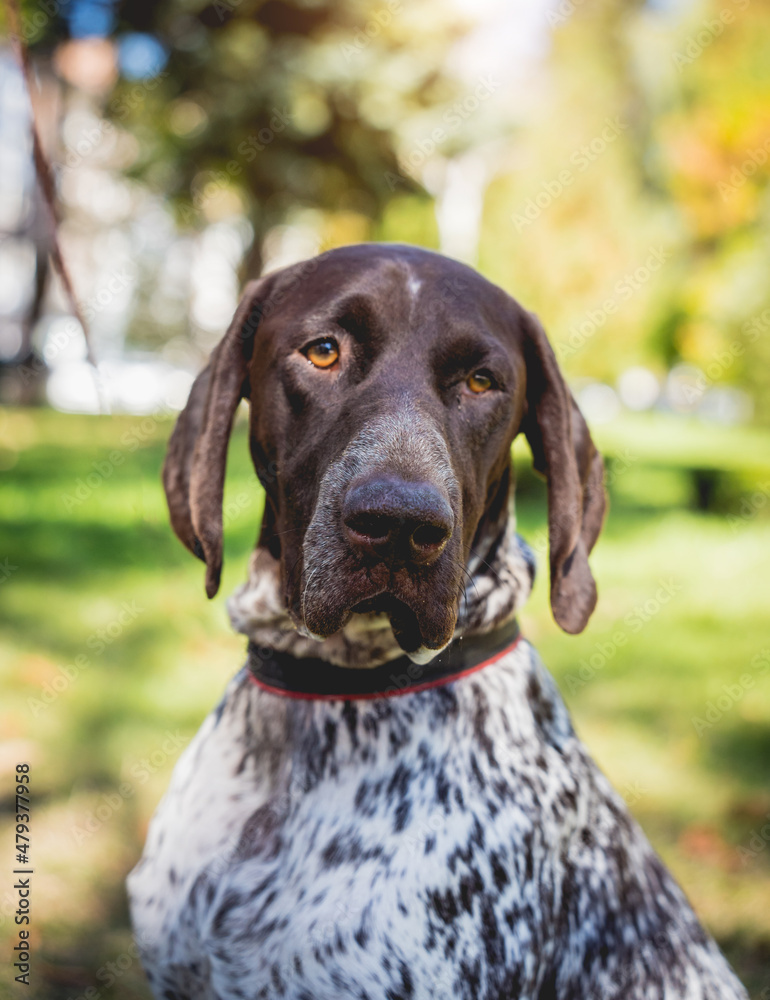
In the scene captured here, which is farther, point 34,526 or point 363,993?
point 34,526

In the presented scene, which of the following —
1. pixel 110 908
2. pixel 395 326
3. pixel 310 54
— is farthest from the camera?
pixel 310 54

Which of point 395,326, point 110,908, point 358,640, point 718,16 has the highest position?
point 718,16

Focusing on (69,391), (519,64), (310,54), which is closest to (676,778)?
(310,54)

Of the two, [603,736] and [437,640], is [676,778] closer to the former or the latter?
[603,736]

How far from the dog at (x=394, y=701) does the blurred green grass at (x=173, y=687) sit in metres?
1.13

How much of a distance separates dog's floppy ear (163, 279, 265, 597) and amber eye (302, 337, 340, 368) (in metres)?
0.28

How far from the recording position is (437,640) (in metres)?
1.93

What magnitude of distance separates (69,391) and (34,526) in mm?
21923

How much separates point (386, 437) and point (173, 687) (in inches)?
122

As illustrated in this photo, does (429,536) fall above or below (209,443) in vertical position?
above

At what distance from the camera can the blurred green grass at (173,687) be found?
3273 mm

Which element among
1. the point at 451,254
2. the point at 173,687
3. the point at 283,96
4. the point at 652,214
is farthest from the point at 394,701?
the point at 652,214

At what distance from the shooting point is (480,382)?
2.23 m

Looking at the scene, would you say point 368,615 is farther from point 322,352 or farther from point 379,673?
point 322,352
